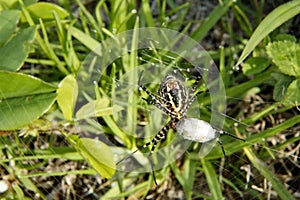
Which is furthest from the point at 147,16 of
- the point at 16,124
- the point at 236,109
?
the point at 16,124

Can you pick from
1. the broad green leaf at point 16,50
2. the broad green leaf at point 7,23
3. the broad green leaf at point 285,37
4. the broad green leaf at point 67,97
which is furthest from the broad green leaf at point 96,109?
the broad green leaf at point 285,37

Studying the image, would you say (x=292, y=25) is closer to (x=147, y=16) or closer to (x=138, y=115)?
(x=147, y=16)

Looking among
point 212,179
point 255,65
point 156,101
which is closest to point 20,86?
point 156,101

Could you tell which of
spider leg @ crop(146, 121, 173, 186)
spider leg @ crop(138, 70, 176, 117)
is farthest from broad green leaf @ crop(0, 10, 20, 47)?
spider leg @ crop(146, 121, 173, 186)

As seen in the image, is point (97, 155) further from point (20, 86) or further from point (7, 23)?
point (7, 23)

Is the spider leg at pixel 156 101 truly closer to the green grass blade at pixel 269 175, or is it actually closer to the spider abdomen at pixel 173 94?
Result: the spider abdomen at pixel 173 94
